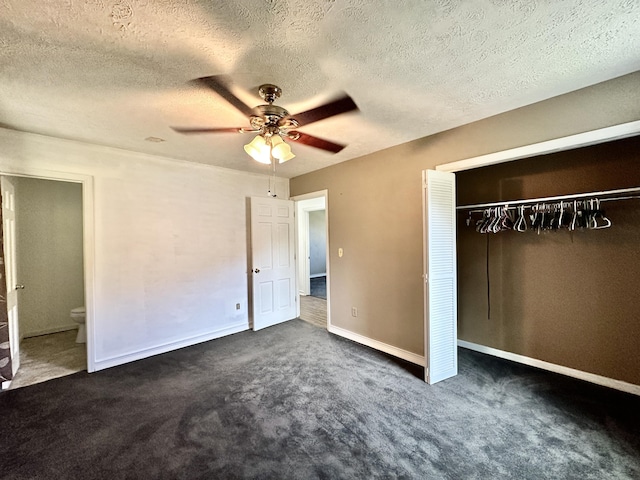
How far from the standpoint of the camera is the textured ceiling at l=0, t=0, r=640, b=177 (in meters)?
1.34

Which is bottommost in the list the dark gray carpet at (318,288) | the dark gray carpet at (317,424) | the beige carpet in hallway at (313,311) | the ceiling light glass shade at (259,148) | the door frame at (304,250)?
the dark gray carpet at (317,424)

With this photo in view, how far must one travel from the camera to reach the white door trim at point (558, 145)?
1946 mm

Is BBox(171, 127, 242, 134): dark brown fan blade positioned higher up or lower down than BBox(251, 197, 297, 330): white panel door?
higher up

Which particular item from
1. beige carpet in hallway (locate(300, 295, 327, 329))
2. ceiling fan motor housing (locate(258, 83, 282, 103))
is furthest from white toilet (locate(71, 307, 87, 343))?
ceiling fan motor housing (locate(258, 83, 282, 103))

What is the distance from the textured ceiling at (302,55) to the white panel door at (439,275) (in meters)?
0.68

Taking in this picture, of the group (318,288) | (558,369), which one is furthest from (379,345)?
(318,288)

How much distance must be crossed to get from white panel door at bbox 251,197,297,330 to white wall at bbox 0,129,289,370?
0.20m

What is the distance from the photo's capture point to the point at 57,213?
171 inches

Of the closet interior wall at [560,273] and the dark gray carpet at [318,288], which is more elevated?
the closet interior wall at [560,273]

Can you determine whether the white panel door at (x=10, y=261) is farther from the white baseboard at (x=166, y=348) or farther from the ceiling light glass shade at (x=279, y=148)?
the ceiling light glass shade at (x=279, y=148)

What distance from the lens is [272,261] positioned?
4.62 m

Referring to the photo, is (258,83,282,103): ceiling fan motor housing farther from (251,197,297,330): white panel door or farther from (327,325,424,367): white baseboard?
(327,325,424,367): white baseboard

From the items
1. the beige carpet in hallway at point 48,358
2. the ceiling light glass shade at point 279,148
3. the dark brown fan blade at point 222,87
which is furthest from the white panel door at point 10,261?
the ceiling light glass shade at point 279,148

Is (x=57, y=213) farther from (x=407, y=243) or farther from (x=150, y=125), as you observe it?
(x=407, y=243)
